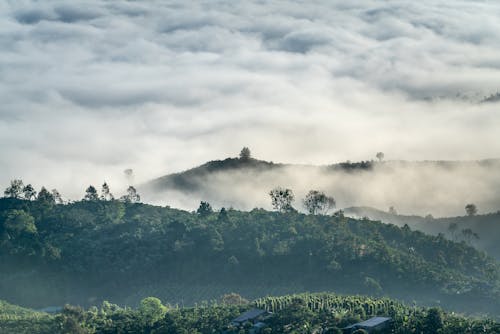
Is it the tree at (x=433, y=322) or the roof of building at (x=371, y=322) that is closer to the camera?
the tree at (x=433, y=322)

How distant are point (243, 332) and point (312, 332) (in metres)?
14.9

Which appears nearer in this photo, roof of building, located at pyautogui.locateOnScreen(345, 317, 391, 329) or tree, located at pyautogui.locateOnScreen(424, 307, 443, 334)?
tree, located at pyautogui.locateOnScreen(424, 307, 443, 334)

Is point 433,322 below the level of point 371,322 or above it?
below

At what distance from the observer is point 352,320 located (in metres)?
Answer: 198

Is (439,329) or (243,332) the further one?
(243,332)

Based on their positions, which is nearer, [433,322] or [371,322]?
[433,322]

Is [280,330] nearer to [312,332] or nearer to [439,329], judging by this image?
[312,332]

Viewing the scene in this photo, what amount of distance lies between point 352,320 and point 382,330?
350 inches

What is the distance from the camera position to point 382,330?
19050 cm

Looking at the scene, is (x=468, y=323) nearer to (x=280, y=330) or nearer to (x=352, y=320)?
(x=352, y=320)

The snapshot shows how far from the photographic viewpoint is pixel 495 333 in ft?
593

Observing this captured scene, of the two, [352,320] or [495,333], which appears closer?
[495,333]

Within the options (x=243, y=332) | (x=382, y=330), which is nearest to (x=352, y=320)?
(x=382, y=330)

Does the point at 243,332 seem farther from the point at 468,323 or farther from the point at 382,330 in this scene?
the point at 468,323
